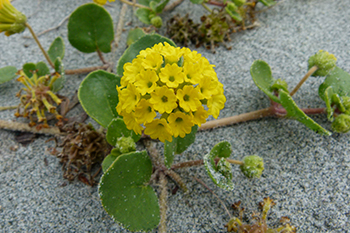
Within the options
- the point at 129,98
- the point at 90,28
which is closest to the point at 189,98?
the point at 129,98

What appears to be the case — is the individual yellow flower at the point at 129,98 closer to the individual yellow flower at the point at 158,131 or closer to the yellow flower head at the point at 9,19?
the individual yellow flower at the point at 158,131

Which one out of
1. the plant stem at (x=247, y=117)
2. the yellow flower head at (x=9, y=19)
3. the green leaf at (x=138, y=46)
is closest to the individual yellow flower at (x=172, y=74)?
the green leaf at (x=138, y=46)

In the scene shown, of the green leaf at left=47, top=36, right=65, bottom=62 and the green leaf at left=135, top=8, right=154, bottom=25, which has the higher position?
the green leaf at left=135, top=8, right=154, bottom=25

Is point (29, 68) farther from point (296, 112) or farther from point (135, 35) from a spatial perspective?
point (296, 112)

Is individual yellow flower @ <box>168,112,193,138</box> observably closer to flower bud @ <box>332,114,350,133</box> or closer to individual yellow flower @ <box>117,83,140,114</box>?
individual yellow flower @ <box>117,83,140,114</box>

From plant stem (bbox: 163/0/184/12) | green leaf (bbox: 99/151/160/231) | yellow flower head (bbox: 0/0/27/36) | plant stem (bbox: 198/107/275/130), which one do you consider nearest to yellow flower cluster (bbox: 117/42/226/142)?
green leaf (bbox: 99/151/160/231)

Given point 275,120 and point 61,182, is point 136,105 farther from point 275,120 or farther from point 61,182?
point 275,120
